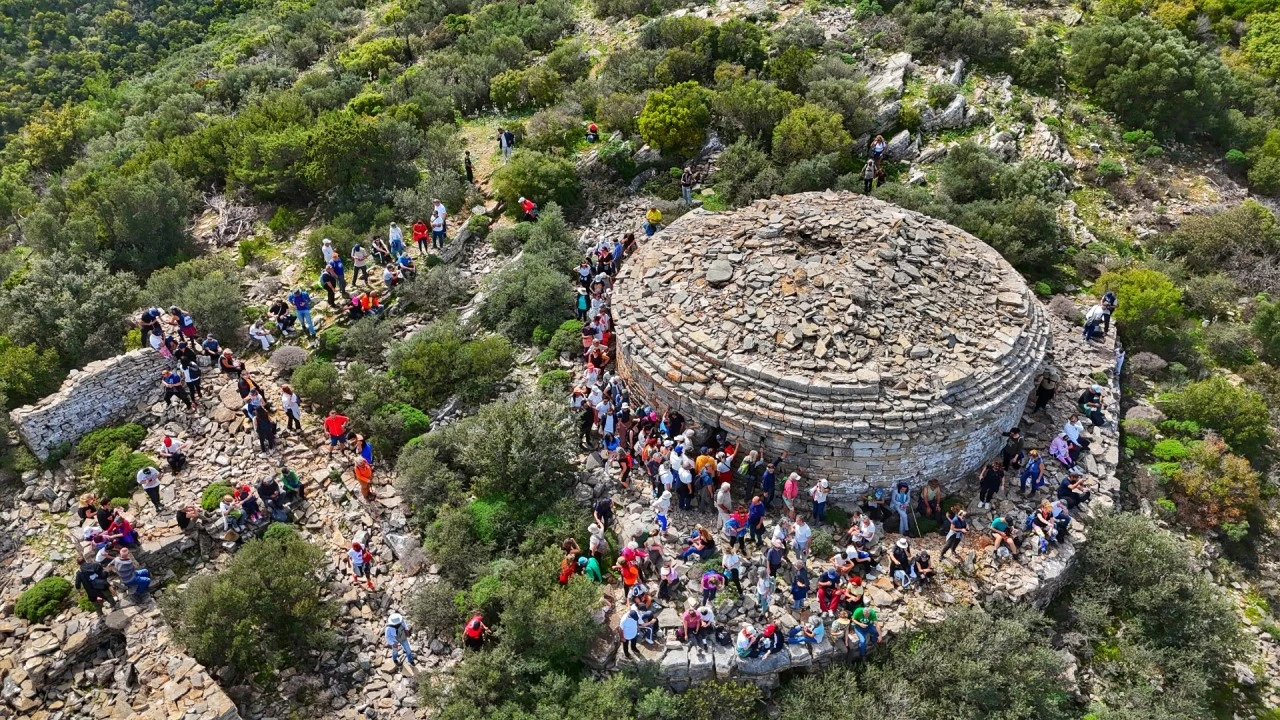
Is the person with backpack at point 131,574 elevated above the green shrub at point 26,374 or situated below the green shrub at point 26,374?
below

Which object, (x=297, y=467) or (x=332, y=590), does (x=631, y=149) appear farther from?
(x=332, y=590)

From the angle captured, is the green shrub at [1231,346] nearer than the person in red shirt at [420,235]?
Yes

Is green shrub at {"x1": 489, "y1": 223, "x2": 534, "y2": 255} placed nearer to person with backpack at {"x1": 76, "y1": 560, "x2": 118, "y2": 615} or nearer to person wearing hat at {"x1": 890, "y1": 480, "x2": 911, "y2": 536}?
person with backpack at {"x1": 76, "y1": 560, "x2": 118, "y2": 615}

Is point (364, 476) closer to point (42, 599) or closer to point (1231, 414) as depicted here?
point (42, 599)

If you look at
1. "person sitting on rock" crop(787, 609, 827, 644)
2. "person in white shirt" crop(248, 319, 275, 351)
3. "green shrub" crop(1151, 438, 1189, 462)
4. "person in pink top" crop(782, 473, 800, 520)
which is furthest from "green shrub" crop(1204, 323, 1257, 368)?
"person in white shirt" crop(248, 319, 275, 351)

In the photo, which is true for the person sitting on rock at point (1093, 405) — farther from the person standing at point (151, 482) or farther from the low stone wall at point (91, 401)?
the low stone wall at point (91, 401)

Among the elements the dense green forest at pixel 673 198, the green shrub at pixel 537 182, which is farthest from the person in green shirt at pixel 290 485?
the green shrub at pixel 537 182
